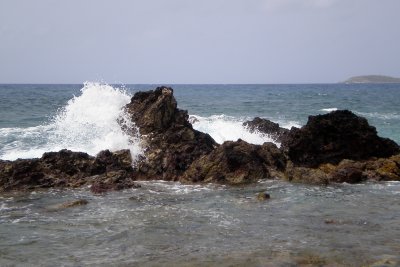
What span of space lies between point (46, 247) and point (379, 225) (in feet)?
21.5

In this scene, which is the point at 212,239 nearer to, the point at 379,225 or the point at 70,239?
the point at 70,239

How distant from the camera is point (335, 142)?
16500 millimetres

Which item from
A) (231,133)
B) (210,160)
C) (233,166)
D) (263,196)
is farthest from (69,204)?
(231,133)

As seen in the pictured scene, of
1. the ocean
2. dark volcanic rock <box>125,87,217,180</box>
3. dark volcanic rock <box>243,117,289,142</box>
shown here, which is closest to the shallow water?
the ocean

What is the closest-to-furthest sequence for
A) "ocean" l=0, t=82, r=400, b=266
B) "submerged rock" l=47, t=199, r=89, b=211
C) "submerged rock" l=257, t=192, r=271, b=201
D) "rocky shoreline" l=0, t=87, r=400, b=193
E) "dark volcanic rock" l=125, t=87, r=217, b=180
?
"ocean" l=0, t=82, r=400, b=266, "submerged rock" l=47, t=199, r=89, b=211, "submerged rock" l=257, t=192, r=271, b=201, "rocky shoreline" l=0, t=87, r=400, b=193, "dark volcanic rock" l=125, t=87, r=217, b=180

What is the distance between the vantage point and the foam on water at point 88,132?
18344 millimetres

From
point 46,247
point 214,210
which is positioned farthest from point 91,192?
point 46,247

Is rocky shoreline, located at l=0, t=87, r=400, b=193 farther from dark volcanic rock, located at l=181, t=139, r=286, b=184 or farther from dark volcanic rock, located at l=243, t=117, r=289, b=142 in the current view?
dark volcanic rock, located at l=243, t=117, r=289, b=142

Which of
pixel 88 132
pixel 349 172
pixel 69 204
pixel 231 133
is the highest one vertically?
pixel 88 132

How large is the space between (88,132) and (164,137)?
4.99m

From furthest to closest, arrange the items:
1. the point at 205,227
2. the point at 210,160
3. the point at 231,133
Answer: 1. the point at 231,133
2. the point at 210,160
3. the point at 205,227

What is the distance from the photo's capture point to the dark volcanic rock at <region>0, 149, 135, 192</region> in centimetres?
1398

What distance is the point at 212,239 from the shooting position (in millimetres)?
8734

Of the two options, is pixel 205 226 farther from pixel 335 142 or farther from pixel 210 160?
pixel 335 142
